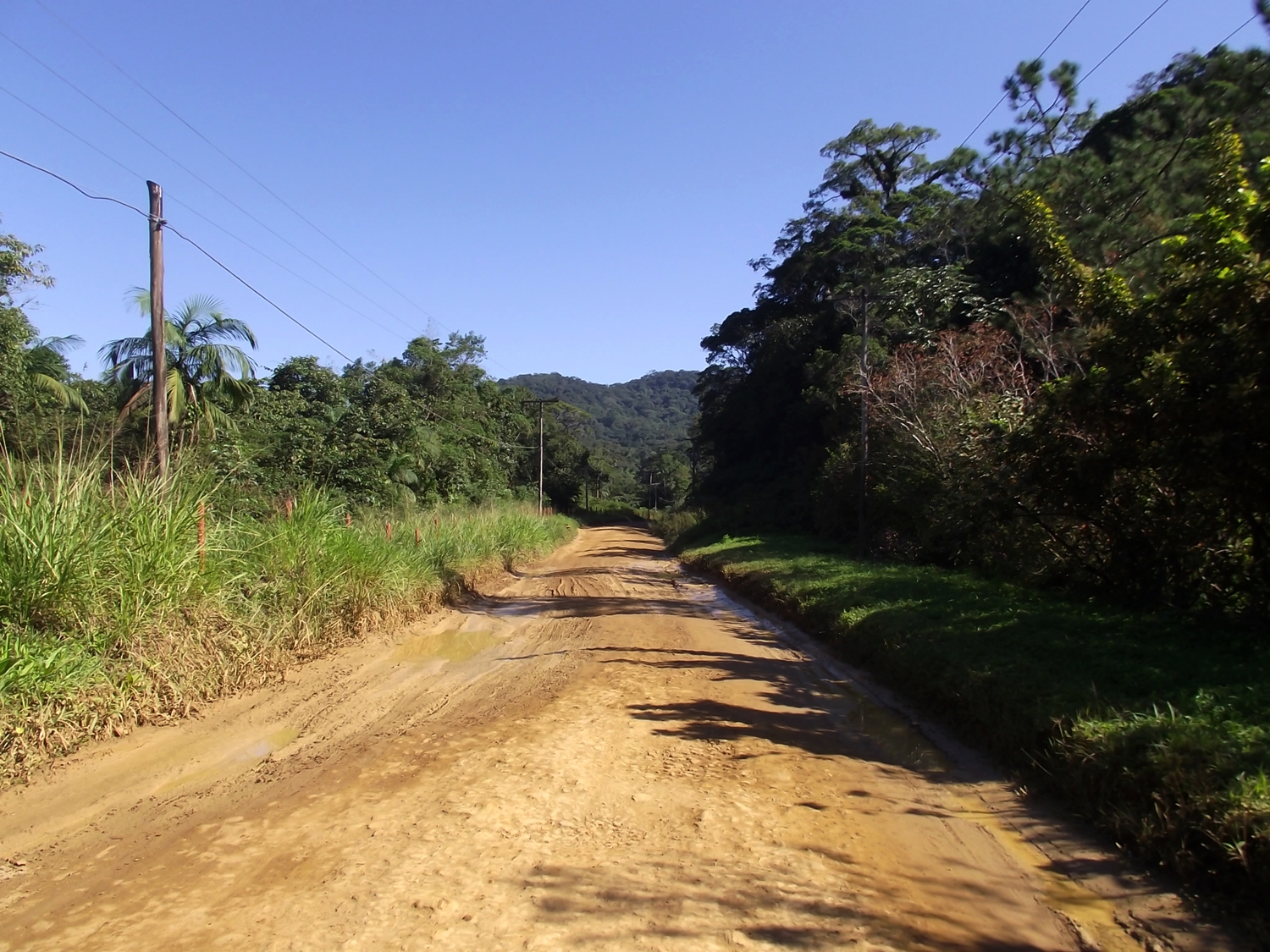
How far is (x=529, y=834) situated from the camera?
15.3ft

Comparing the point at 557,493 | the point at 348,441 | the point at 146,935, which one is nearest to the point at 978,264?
the point at 348,441


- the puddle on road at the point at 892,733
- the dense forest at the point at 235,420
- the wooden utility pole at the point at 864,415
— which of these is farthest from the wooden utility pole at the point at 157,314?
the wooden utility pole at the point at 864,415

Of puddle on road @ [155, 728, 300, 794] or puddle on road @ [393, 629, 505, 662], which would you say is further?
puddle on road @ [393, 629, 505, 662]

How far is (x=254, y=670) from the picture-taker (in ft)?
26.9

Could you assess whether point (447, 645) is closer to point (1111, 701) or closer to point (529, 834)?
point (529, 834)

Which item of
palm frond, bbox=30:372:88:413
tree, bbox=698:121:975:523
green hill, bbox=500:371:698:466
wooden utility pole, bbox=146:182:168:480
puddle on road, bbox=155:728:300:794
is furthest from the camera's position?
green hill, bbox=500:371:698:466

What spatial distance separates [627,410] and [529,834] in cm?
17842

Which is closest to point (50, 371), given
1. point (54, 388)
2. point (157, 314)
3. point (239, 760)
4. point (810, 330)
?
point (54, 388)

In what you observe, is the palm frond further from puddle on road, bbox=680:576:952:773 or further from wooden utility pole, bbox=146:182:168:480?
puddle on road, bbox=680:576:952:773

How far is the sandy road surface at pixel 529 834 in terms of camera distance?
3732mm

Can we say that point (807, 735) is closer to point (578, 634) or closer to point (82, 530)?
point (578, 634)

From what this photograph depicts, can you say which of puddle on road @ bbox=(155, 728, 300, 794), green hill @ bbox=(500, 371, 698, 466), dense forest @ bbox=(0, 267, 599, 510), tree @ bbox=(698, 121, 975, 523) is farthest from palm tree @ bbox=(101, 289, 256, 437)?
green hill @ bbox=(500, 371, 698, 466)

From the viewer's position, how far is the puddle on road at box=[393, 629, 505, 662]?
403 inches

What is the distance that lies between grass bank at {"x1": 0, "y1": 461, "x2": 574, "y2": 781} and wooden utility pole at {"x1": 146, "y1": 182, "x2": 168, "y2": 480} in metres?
1.38
